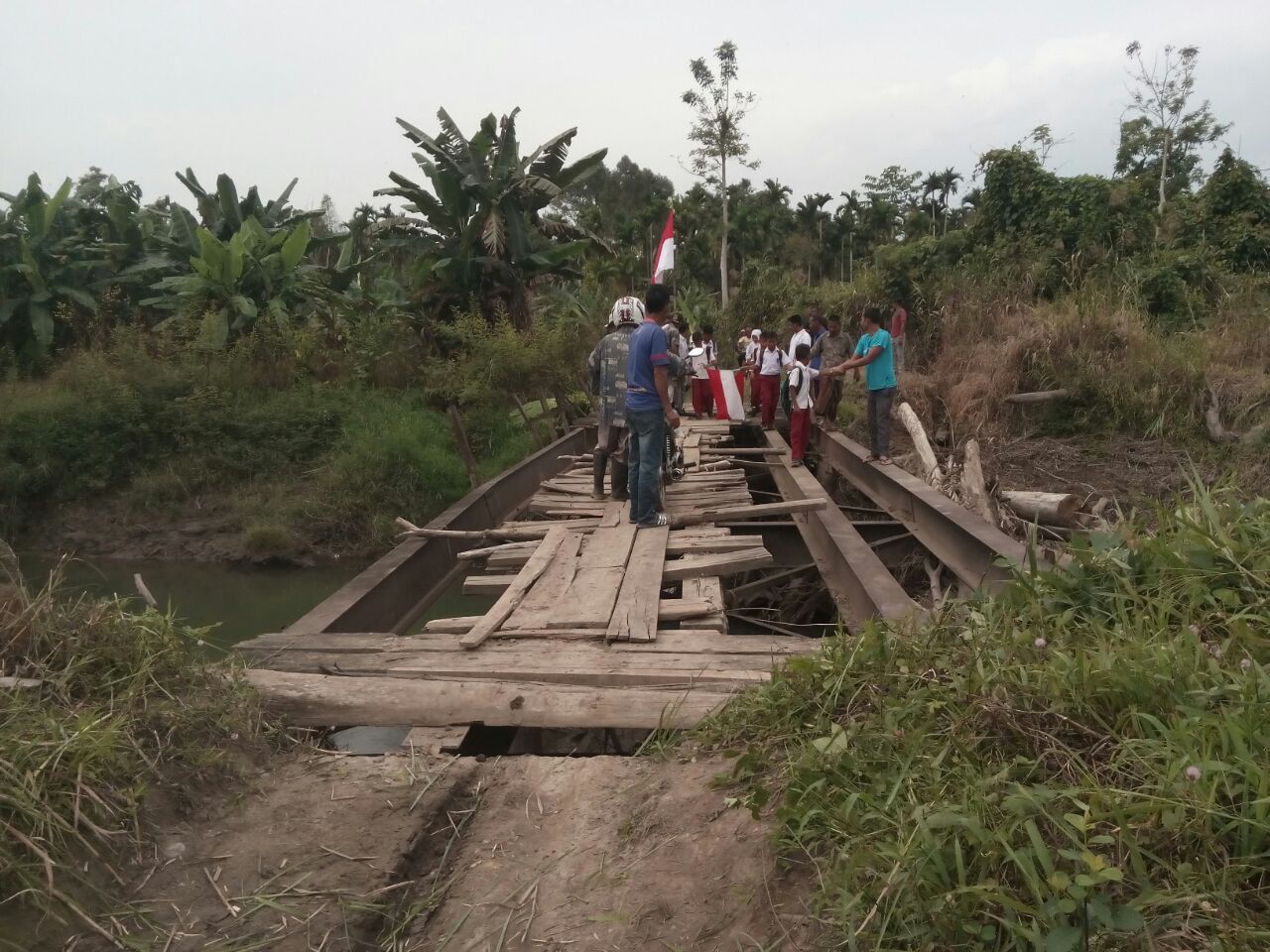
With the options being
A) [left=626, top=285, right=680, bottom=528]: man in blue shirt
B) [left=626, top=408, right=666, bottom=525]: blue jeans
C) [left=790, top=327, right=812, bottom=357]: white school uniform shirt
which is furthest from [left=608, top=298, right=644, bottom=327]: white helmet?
[left=790, top=327, right=812, bottom=357]: white school uniform shirt

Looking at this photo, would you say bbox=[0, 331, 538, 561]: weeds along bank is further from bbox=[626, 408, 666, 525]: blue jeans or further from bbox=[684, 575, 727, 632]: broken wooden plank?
bbox=[684, 575, 727, 632]: broken wooden plank

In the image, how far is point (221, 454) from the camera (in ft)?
49.8

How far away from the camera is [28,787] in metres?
2.21

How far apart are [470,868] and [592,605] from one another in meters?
2.15

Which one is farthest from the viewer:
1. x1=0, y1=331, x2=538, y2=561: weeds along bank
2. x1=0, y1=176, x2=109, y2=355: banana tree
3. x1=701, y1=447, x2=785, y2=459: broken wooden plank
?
x1=0, y1=176, x2=109, y2=355: banana tree

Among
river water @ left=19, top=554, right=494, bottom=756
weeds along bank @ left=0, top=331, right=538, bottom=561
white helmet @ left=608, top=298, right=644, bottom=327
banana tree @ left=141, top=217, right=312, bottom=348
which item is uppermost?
banana tree @ left=141, top=217, right=312, bottom=348

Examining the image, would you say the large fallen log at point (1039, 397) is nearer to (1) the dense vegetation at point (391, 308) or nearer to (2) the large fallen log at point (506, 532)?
(1) the dense vegetation at point (391, 308)

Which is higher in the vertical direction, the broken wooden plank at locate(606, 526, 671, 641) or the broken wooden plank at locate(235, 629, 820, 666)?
the broken wooden plank at locate(606, 526, 671, 641)

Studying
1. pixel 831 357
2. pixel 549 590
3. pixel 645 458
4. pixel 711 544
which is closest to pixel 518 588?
pixel 549 590

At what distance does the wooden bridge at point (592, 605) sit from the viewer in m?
3.46

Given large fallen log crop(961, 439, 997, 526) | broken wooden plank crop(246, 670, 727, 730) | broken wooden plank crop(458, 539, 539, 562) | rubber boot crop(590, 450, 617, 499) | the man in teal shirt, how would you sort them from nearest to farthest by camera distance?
broken wooden plank crop(246, 670, 727, 730) < broken wooden plank crop(458, 539, 539, 562) < large fallen log crop(961, 439, 997, 526) < rubber boot crop(590, 450, 617, 499) < the man in teal shirt

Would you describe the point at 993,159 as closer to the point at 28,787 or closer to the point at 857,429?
the point at 857,429

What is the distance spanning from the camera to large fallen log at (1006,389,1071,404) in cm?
1032

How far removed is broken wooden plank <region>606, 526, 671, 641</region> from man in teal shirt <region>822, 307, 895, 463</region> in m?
3.09
